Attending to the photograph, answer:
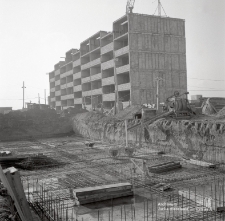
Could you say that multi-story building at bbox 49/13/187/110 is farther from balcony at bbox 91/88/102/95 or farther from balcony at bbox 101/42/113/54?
balcony at bbox 91/88/102/95

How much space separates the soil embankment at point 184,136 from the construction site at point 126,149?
66 mm

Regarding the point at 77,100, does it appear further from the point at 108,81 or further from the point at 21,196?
the point at 21,196

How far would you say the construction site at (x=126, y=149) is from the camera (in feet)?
31.3

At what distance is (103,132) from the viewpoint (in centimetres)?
3067

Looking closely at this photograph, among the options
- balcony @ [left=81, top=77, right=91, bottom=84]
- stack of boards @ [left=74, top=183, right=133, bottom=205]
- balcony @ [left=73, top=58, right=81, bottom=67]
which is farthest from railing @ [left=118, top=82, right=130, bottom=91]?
stack of boards @ [left=74, top=183, right=133, bottom=205]

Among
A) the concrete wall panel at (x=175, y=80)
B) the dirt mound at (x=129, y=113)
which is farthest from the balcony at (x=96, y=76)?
the dirt mound at (x=129, y=113)

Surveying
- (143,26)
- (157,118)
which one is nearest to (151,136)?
(157,118)

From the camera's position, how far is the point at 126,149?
63.1 ft

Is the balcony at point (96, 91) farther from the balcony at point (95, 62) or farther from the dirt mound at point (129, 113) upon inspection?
the dirt mound at point (129, 113)

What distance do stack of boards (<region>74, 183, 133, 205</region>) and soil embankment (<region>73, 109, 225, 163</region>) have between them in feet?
26.9

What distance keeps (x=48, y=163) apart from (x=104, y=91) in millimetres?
31525

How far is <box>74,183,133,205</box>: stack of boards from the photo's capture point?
33.9ft

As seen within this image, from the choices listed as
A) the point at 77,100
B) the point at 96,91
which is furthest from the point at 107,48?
the point at 77,100

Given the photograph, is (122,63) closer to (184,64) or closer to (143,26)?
(143,26)
